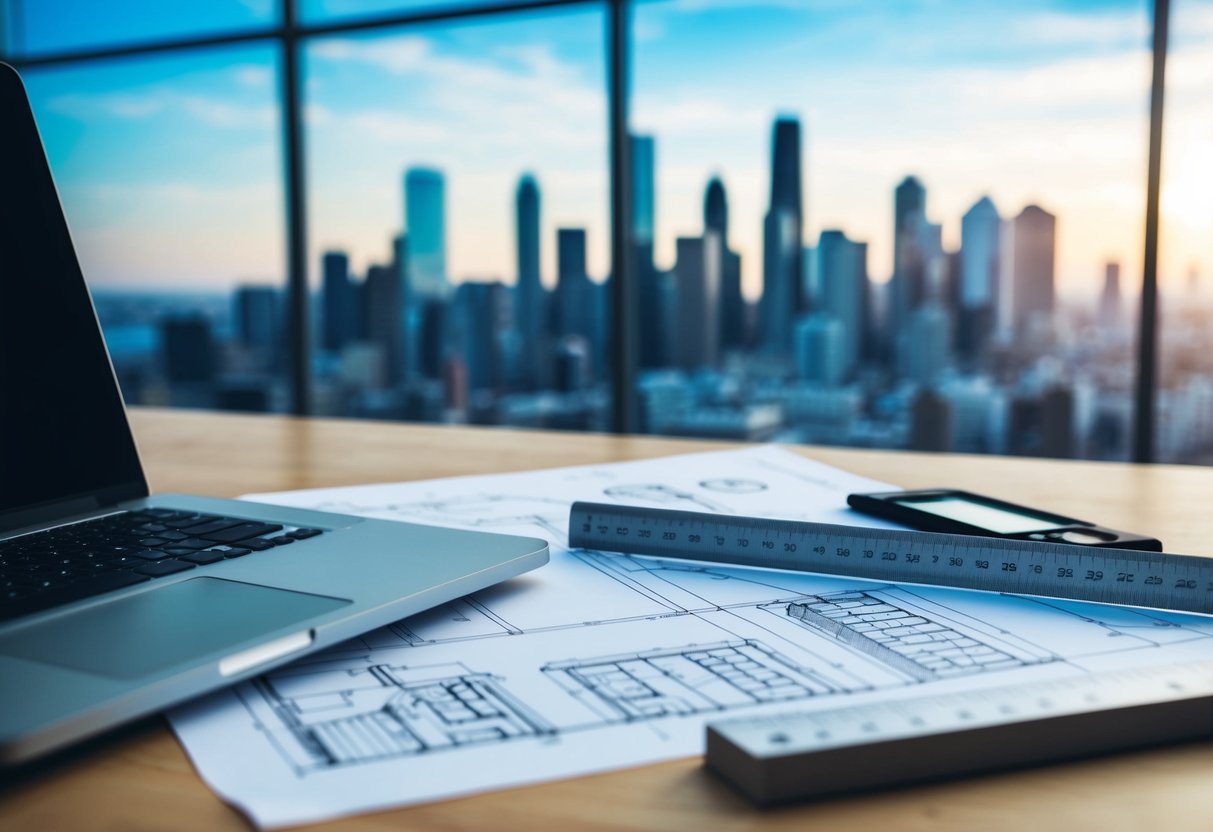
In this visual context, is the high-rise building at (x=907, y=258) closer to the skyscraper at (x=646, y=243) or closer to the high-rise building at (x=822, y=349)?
the high-rise building at (x=822, y=349)

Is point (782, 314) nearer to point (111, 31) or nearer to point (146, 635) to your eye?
point (146, 635)

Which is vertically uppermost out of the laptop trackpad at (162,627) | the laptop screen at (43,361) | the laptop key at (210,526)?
the laptop screen at (43,361)

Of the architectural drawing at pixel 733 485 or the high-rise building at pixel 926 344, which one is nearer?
the architectural drawing at pixel 733 485

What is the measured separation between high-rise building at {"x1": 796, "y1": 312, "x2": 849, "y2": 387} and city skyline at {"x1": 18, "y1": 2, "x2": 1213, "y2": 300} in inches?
7.1

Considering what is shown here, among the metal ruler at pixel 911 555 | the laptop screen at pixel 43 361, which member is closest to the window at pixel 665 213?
the metal ruler at pixel 911 555

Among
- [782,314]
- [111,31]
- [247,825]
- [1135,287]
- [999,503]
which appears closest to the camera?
[247,825]

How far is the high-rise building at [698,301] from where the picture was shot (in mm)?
2584

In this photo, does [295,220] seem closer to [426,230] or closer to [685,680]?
[426,230]

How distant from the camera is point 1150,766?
39cm

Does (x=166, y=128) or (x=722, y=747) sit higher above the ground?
(x=166, y=128)

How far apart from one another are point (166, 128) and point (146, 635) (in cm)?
362

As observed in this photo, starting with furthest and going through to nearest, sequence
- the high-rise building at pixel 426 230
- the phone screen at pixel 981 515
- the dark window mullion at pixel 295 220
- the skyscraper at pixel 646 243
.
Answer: the dark window mullion at pixel 295 220
the high-rise building at pixel 426 230
the skyscraper at pixel 646 243
the phone screen at pixel 981 515

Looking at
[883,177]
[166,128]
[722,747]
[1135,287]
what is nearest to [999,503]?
[722,747]

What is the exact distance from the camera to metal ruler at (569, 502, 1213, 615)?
569 millimetres
